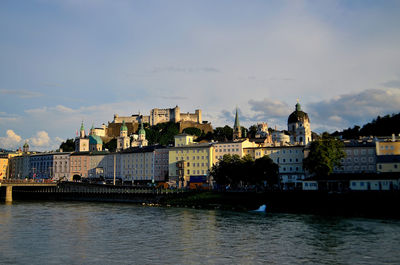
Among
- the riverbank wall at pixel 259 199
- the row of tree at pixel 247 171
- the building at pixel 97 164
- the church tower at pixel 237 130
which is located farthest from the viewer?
the church tower at pixel 237 130

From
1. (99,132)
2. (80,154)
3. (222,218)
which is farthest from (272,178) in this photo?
(99,132)

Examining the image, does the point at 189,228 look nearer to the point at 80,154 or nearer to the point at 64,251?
the point at 64,251

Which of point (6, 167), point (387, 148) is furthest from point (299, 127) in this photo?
point (6, 167)

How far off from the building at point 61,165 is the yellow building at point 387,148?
97.1 m

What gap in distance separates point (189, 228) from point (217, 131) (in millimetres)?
119400

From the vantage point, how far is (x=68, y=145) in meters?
182

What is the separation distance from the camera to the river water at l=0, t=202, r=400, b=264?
108 ft

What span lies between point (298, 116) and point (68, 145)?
100m

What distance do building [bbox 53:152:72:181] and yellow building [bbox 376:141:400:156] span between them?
97132 millimetres

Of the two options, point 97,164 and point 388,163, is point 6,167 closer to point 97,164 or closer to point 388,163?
point 97,164

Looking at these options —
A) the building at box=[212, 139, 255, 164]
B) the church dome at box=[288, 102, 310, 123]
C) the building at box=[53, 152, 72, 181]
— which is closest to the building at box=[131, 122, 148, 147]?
the building at box=[53, 152, 72, 181]

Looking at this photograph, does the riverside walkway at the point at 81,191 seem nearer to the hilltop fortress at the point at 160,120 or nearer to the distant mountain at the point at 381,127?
the distant mountain at the point at 381,127

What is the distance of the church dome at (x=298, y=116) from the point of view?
122806 mm

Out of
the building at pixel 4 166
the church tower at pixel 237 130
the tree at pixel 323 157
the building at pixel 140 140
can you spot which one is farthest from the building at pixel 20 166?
the tree at pixel 323 157
